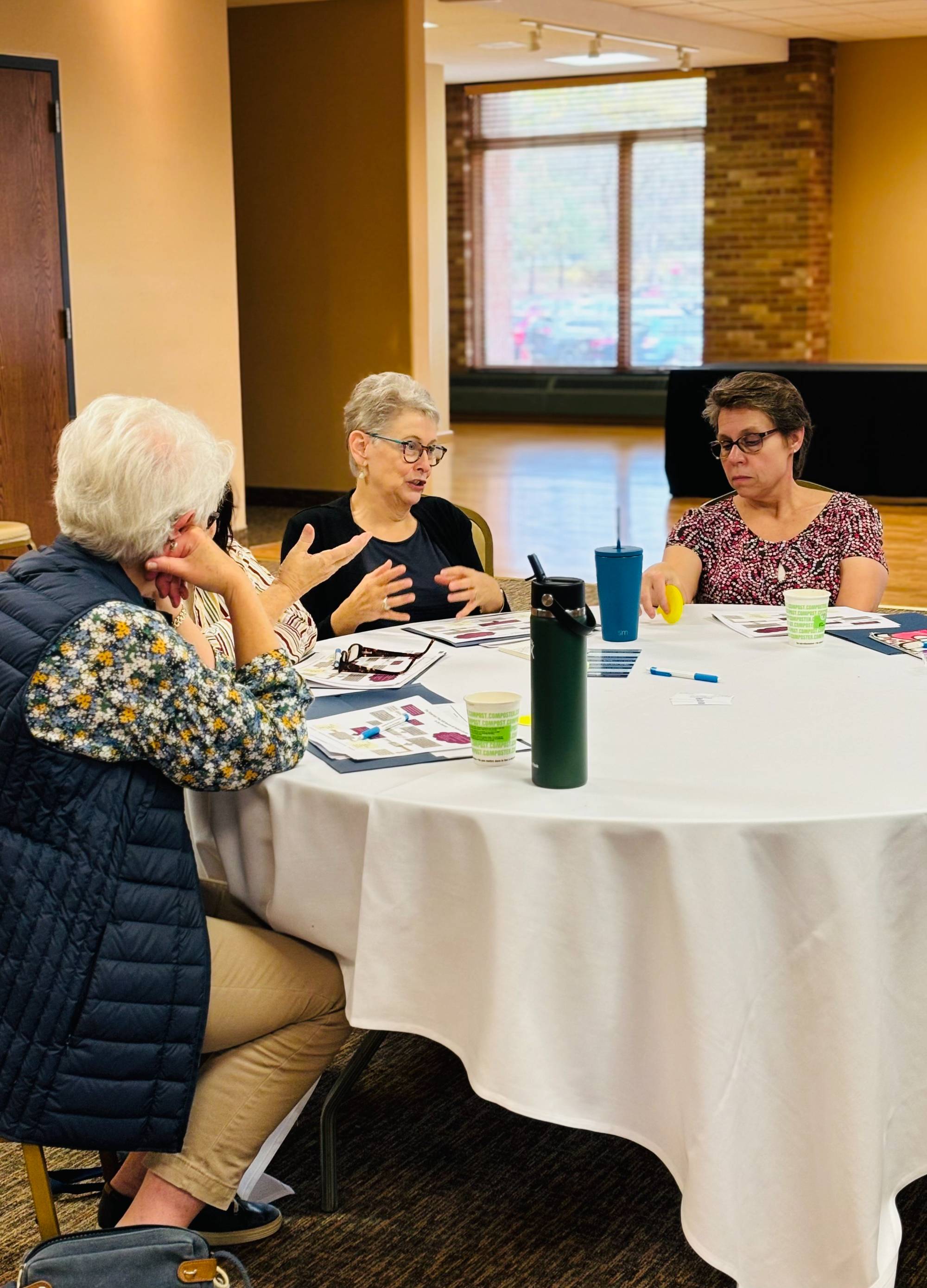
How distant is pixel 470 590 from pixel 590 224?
557 inches

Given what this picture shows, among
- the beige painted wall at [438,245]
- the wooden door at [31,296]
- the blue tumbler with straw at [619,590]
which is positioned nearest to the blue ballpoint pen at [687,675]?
the blue tumbler with straw at [619,590]

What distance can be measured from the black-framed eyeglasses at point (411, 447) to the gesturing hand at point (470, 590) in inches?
10.1

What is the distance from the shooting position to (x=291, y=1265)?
6.98ft

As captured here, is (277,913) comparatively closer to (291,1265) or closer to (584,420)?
(291,1265)

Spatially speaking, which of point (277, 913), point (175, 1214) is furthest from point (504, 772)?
point (175, 1214)

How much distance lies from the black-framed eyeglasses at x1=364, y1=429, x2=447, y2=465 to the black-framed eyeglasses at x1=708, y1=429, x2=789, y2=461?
0.63 metres

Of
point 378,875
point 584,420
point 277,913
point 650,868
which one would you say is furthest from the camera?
point 584,420

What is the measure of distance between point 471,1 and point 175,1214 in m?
9.74

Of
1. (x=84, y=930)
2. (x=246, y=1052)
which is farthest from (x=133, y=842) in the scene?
(x=246, y=1052)

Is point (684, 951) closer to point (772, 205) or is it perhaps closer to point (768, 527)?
point (768, 527)

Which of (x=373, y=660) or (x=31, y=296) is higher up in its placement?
(x=31, y=296)

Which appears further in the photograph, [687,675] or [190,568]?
[687,675]

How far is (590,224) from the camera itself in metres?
16.5

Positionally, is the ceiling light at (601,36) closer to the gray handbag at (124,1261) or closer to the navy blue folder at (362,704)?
the navy blue folder at (362,704)
